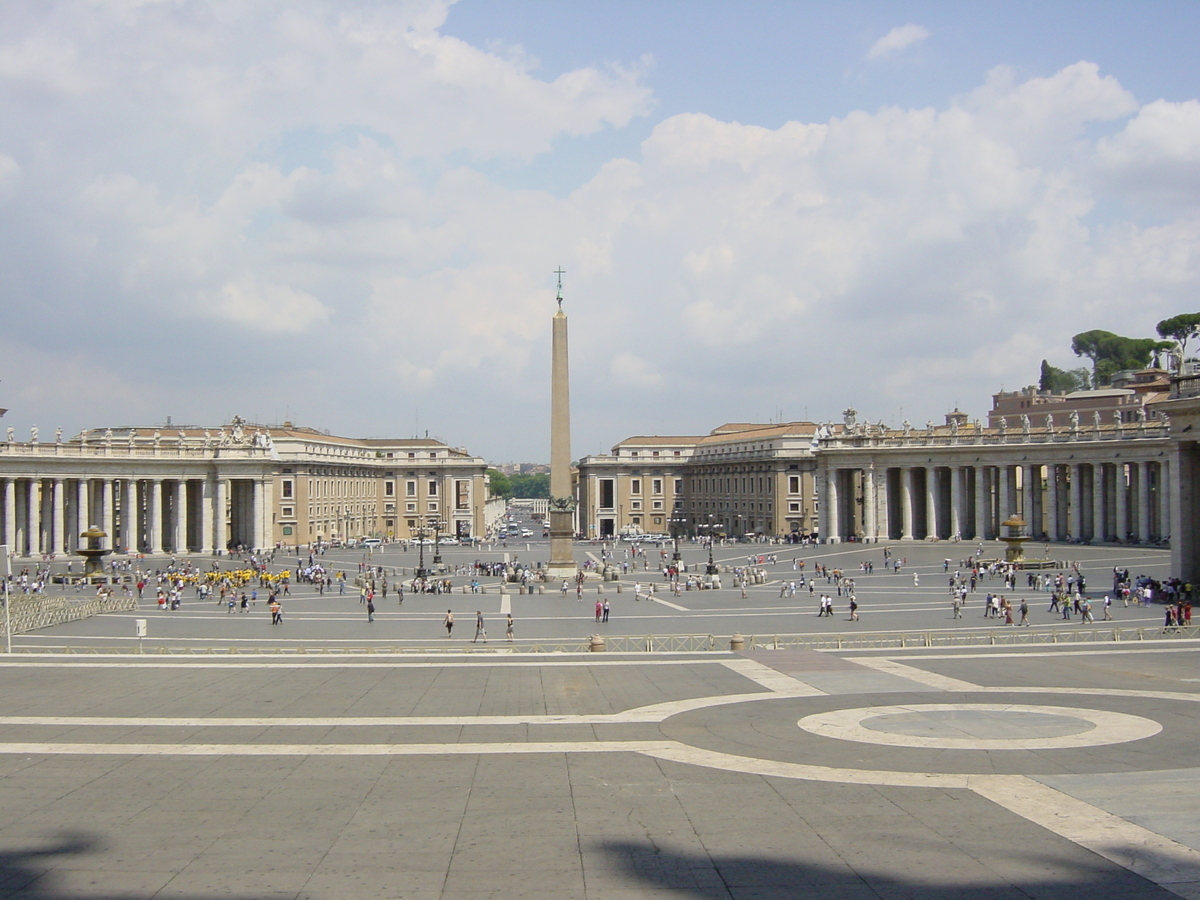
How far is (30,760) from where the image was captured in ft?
52.5

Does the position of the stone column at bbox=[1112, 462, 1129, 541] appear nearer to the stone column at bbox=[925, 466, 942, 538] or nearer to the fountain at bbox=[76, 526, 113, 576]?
the stone column at bbox=[925, 466, 942, 538]

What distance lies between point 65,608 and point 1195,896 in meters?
39.1

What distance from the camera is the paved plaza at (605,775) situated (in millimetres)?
10727

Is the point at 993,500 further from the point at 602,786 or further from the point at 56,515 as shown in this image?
the point at 602,786

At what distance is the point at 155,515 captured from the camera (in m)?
92.4

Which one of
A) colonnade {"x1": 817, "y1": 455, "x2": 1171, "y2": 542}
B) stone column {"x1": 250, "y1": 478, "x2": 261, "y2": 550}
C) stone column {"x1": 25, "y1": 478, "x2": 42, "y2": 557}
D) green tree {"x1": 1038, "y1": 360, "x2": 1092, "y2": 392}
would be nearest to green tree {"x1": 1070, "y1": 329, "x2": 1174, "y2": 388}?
green tree {"x1": 1038, "y1": 360, "x2": 1092, "y2": 392}

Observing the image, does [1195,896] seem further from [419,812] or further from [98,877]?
[98,877]

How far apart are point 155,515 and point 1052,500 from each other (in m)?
71.6

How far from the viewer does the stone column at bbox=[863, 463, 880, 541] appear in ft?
299

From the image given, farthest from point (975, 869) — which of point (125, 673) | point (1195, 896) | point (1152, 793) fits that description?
point (125, 673)

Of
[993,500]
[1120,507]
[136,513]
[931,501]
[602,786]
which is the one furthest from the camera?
[993,500]

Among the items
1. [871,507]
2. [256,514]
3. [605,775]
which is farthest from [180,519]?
[605,775]

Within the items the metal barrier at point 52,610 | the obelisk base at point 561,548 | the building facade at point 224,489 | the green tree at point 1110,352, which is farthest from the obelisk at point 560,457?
the green tree at point 1110,352

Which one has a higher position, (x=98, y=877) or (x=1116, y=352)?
(x=1116, y=352)
